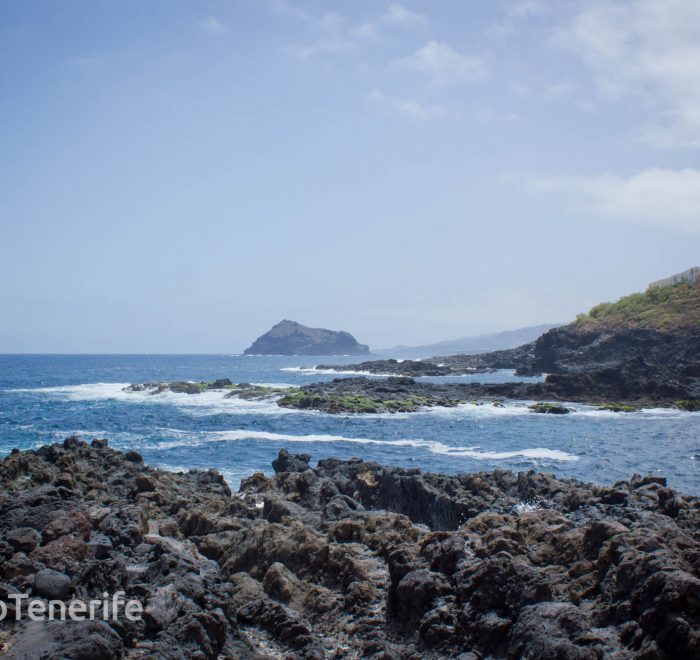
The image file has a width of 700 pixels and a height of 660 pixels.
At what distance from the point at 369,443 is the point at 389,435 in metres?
3.68

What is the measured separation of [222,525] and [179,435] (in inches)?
1026

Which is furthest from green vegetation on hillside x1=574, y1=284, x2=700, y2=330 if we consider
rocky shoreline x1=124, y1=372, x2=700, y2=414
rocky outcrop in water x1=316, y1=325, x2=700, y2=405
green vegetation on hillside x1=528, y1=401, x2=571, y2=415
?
green vegetation on hillside x1=528, y1=401, x2=571, y2=415

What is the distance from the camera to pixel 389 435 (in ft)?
130

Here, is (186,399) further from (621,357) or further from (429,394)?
(621,357)

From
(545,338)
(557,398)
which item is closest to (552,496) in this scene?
(557,398)

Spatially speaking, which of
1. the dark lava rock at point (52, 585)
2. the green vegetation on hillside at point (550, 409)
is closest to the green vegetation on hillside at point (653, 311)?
the green vegetation on hillside at point (550, 409)

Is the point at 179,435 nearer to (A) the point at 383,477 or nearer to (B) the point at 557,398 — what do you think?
(A) the point at 383,477

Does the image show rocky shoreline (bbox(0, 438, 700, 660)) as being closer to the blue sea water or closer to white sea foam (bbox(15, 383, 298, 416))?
the blue sea water

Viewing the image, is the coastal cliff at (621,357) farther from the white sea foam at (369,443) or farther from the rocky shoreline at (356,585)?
the rocky shoreline at (356,585)

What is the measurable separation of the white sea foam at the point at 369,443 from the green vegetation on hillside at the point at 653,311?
56.7 metres

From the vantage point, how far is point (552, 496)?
20.4m

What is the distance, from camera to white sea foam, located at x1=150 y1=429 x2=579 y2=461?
31.7 meters

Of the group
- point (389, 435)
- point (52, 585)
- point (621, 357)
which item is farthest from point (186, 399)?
point (52, 585)

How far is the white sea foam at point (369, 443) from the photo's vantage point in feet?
104
